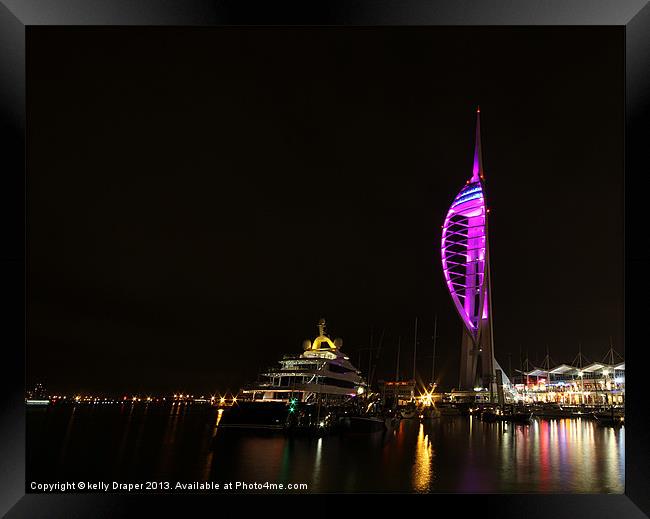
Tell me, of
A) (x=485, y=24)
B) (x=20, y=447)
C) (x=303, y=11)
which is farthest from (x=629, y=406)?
(x=20, y=447)

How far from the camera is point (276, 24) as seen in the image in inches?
123

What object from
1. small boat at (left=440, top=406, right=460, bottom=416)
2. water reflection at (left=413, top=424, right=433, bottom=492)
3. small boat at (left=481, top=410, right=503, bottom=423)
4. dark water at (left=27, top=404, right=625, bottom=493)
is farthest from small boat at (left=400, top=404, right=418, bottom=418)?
water reflection at (left=413, top=424, right=433, bottom=492)

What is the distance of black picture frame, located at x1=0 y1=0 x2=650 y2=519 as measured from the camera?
10.1 ft

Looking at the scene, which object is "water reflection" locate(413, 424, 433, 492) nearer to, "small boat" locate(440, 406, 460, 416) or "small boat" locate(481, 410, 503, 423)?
"small boat" locate(481, 410, 503, 423)

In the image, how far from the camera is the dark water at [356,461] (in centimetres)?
779

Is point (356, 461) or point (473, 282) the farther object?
point (473, 282)

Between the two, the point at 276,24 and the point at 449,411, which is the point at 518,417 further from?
the point at 276,24

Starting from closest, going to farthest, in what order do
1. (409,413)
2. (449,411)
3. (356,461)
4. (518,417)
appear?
(356,461) < (518,417) < (409,413) < (449,411)

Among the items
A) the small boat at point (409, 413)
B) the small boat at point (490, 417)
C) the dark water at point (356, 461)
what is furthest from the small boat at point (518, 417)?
the dark water at point (356, 461)

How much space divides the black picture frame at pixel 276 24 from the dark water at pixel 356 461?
4.17 metres

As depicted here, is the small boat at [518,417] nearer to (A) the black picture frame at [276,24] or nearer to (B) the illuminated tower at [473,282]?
(B) the illuminated tower at [473,282]

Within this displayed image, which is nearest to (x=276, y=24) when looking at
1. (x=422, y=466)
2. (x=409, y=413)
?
(x=422, y=466)

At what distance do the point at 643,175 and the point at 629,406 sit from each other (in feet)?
3.91

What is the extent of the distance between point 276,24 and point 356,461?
7688mm
